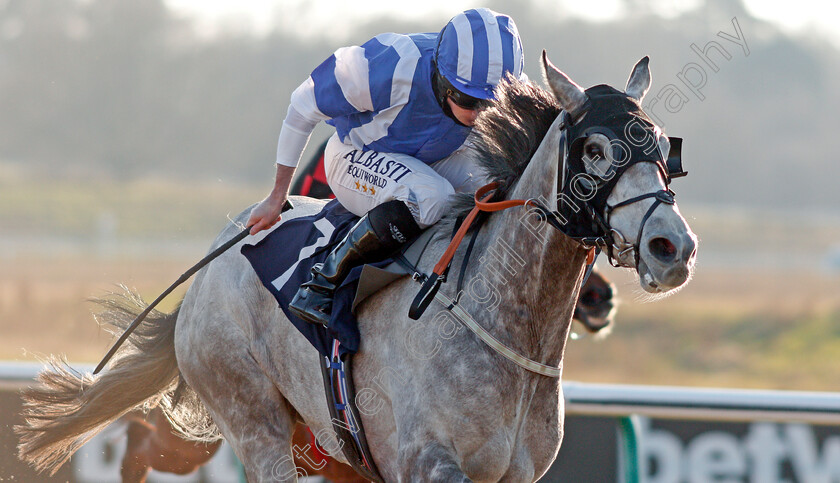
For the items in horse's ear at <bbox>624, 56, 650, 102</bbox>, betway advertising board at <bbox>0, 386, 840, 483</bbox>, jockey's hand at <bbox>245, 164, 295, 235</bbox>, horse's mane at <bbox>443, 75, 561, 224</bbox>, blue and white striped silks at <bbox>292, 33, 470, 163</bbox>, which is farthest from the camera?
betway advertising board at <bbox>0, 386, 840, 483</bbox>

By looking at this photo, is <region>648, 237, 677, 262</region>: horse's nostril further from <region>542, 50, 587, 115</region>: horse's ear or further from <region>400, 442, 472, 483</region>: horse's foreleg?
<region>400, 442, 472, 483</region>: horse's foreleg

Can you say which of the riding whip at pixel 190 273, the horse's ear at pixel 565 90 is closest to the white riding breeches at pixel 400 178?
the riding whip at pixel 190 273

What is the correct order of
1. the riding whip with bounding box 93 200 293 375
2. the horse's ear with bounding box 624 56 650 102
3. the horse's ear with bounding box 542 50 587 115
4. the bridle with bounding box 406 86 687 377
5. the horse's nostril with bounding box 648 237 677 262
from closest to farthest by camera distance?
1. the horse's nostril with bounding box 648 237 677 262
2. the bridle with bounding box 406 86 687 377
3. the horse's ear with bounding box 542 50 587 115
4. the horse's ear with bounding box 624 56 650 102
5. the riding whip with bounding box 93 200 293 375

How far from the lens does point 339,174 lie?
3.55 metres

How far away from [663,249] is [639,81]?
2.11ft

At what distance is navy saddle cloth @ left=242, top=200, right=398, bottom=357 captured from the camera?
3092mm

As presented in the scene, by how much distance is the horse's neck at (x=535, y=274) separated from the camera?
278 centimetres

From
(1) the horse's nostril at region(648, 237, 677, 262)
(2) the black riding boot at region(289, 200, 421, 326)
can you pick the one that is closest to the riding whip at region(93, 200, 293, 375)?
(2) the black riding boot at region(289, 200, 421, 326)

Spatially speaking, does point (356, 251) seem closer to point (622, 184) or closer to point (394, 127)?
point (394, 127)

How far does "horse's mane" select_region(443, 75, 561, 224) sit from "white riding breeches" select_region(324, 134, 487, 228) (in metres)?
0.16

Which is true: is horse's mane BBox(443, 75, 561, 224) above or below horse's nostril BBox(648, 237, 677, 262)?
above

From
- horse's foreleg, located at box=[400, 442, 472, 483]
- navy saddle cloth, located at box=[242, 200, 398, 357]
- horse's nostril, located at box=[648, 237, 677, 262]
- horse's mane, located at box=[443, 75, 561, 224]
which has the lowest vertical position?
horse's foreleg, located at box=[400, 442, 472, 483]

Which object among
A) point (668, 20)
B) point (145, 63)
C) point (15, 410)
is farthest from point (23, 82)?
point (15, 410)

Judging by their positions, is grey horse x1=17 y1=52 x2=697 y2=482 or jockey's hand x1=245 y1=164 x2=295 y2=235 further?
jockey's hand x1=245 y1=164 x2=295 y2=235
